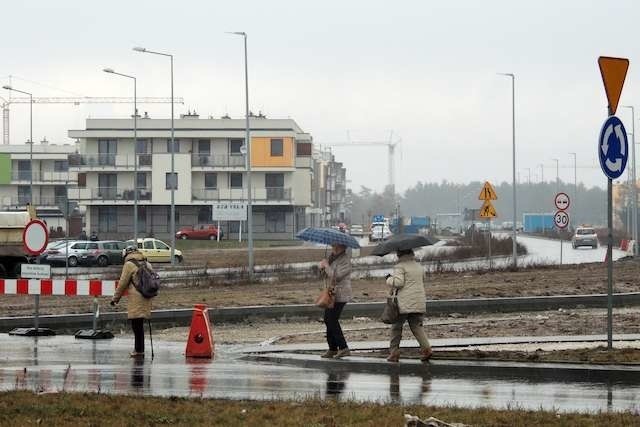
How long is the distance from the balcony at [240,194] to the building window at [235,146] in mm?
3305

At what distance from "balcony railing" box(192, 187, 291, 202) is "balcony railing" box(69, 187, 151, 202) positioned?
454 cm

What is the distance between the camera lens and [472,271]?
43.1m

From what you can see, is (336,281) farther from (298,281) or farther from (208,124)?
(208,124)

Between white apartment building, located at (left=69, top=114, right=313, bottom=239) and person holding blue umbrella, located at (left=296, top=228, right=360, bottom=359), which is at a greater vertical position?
white apartment building, located at (left=69, top=114, right=313, bottom=239)

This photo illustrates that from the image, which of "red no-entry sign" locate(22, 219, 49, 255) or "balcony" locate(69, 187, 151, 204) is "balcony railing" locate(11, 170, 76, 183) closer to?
"balcony" locate(69, 187, 151, 204)

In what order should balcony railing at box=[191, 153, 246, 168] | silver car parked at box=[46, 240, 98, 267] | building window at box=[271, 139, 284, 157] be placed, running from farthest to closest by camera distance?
building window at box=[271, 139, 284, 157] < balcony railing at box=[191, 153, 246, 168] < silver car parked at box=[46, 240, 98, 267]

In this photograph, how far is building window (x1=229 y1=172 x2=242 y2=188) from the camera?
350ft

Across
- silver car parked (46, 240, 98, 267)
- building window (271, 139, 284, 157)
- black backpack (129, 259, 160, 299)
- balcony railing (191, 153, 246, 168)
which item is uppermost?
building window (271, 139, 284, 157)

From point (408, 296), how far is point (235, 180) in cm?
9104

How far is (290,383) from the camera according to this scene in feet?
47.0

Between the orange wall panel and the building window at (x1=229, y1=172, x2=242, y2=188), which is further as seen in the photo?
the orange wall panel

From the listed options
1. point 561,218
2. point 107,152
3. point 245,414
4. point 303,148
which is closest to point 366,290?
point 561,218

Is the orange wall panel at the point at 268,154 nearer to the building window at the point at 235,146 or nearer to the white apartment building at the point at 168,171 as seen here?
the white apartment building at the point at 168,171

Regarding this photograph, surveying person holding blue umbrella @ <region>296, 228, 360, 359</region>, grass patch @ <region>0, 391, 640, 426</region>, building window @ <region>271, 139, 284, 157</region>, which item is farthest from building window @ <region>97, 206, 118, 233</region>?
grass patch @ <region>0, 391, 640, 426</region>
